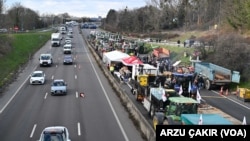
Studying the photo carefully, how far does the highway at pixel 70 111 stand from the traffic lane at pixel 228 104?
26.5 ft

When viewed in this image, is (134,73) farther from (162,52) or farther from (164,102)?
(162,52)

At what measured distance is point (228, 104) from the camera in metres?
34.9

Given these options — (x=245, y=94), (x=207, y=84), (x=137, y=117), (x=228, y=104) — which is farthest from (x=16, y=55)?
(x=137, y=117)

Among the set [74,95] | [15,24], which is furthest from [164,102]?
[15,24]

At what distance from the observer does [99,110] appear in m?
31.8

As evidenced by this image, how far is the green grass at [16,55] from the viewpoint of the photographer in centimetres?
5004

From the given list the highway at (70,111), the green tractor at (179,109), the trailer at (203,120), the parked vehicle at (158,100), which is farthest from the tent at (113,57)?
the trailer at (203,120)

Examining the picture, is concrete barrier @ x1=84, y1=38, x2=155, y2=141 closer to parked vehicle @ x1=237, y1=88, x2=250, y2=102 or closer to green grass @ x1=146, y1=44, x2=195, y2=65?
parked vehicle @ x1=237, y1=88, x2=250, y2=102

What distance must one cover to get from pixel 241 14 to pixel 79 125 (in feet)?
143

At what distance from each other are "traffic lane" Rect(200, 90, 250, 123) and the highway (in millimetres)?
8070

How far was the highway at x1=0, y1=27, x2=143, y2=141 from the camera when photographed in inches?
997

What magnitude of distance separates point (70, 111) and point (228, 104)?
44.6 ft

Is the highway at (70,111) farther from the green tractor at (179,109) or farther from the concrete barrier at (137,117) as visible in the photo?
the green tractor at (179,109)

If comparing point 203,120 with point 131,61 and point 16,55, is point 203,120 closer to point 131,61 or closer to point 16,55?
point 131,61
